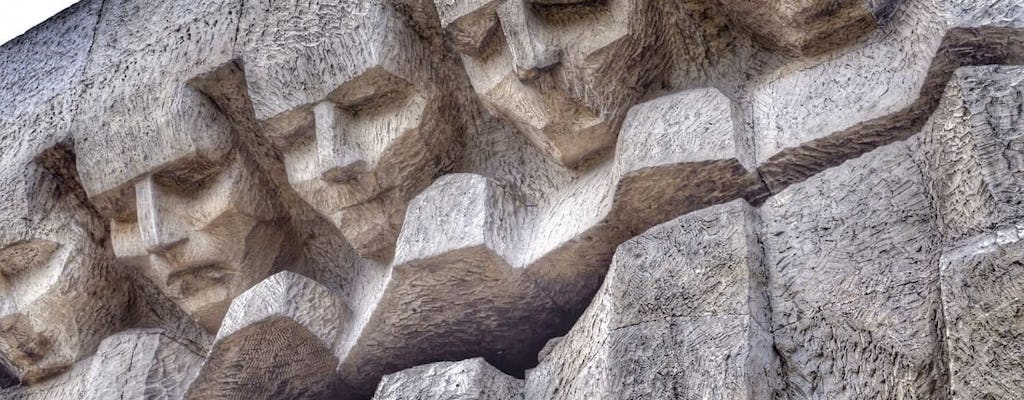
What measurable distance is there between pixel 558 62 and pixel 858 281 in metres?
0.47

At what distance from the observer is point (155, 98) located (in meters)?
1.89

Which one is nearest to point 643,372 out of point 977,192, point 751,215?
point 751,215

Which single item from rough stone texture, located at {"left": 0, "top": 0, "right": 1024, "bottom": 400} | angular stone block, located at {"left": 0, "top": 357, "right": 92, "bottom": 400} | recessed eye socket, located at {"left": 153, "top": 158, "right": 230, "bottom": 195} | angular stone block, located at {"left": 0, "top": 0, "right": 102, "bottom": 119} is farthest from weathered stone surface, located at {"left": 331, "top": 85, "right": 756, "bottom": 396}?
angular stone block, located at {"left": 0, "top": 0, "right": 102, "bottom": 119}

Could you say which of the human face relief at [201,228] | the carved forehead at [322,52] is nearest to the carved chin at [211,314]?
the human face relief at [201,228]

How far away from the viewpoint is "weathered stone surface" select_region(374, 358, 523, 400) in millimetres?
1497

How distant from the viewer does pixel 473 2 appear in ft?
5.29

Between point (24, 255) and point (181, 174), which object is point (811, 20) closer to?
point (181, 174)

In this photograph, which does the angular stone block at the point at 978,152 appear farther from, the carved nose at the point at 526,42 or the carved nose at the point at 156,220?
the carved nose at the point at 156,220

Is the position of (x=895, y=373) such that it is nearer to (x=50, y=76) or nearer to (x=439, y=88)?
(x=439, y=88)

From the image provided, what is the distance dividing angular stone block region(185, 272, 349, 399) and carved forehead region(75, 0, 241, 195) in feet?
0.79

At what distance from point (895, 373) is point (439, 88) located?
2.53ft

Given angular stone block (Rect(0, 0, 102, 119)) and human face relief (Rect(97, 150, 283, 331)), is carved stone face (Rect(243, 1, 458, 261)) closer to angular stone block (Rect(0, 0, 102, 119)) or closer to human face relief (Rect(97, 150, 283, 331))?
human face relief (Rect(97, 150, 283, 331))

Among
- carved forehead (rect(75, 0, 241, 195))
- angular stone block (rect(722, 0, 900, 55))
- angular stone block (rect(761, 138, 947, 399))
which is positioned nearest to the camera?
angular stone block (rect(761, 138, 947, 399))

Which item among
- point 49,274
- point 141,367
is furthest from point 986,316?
point 49,274
